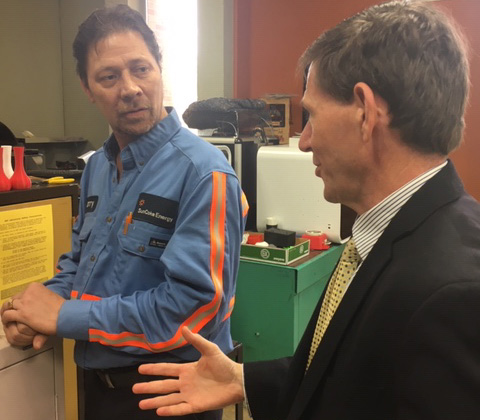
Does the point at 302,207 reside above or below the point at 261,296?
above

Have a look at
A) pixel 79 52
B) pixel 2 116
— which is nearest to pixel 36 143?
pixel 2 116

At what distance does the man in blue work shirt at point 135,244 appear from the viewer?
3.58 ft

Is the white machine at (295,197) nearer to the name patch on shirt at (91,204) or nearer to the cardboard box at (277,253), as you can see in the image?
the cardboard box at (277,253)

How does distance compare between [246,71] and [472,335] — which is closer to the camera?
[472,335]

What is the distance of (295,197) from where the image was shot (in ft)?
8.65

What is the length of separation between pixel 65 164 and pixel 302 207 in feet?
3.94

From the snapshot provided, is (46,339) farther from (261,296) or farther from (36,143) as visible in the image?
(36,143)

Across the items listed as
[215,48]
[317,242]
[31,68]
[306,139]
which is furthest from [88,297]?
[31,68]

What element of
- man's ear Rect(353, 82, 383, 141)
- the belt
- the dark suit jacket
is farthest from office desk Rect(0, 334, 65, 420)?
man's ear Rect(353, 82, 383, 141)

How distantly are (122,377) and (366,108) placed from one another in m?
0.83

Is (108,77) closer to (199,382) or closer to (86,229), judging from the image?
(86,229)

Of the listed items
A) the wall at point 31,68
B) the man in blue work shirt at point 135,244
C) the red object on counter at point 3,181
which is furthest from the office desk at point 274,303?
the wall at point 31,68

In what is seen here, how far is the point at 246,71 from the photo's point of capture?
3.99m

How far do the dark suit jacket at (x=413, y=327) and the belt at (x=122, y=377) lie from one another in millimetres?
478
